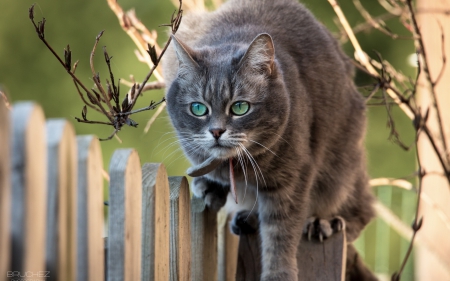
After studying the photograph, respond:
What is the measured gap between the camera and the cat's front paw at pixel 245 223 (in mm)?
2592

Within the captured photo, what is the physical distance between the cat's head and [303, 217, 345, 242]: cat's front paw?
1.75ft

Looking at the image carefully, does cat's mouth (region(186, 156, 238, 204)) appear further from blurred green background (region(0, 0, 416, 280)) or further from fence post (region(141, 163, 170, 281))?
blurred green background (region(0, 0, 416, 280))

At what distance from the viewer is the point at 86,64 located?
6.26 m

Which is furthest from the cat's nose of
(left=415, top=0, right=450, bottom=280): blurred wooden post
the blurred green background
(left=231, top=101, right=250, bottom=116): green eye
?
the blurred green background

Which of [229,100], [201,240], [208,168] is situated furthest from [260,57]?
[201,240]

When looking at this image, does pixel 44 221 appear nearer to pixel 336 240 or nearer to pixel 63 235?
pixel 63 235

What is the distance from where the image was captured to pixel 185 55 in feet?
7.10

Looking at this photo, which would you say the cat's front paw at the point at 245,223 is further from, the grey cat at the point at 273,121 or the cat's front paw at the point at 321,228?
the cat's front paw at the point at 321,228

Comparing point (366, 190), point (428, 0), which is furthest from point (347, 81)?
point (428, 0)

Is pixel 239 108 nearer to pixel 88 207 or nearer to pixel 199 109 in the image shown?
pixel 199 109

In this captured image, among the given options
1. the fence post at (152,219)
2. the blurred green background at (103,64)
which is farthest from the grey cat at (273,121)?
the blurred green background at (103,64)

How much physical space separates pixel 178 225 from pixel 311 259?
31.8 inches

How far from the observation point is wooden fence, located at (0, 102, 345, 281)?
3.84ft

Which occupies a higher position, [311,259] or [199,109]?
[199,109]
